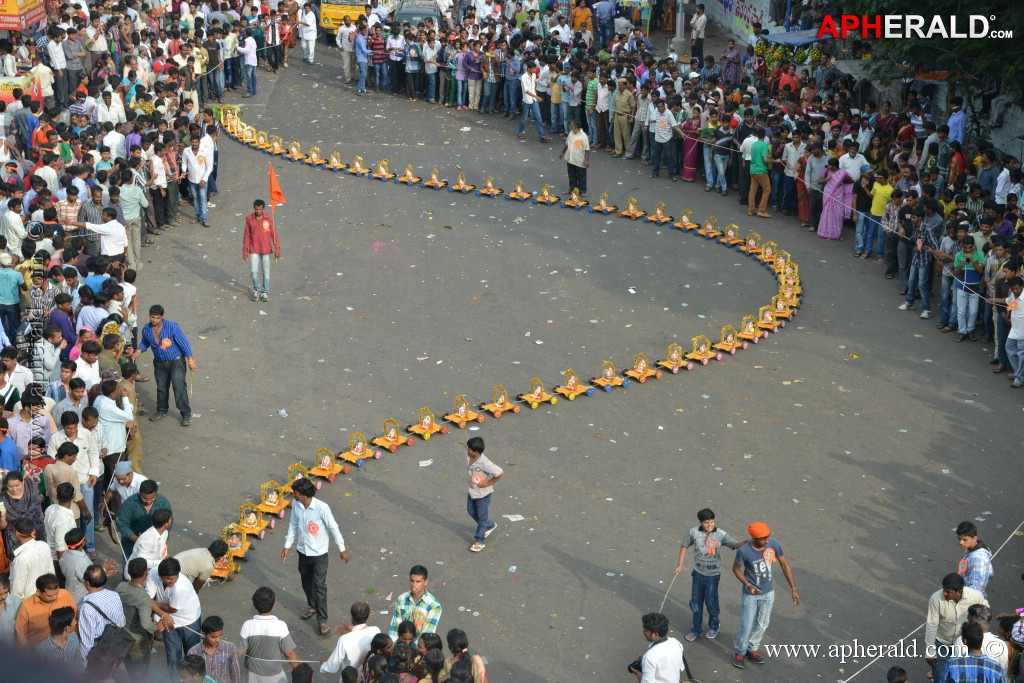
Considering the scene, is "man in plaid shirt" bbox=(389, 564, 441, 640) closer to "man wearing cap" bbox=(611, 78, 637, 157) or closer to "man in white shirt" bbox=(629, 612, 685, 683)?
"man in white shirt" bbox=(629, 612, 685, 683)

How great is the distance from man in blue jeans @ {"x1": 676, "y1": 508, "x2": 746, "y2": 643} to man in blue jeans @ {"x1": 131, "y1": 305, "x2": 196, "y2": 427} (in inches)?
248

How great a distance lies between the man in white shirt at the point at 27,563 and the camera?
355 inches

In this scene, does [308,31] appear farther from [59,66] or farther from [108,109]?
[108,109]

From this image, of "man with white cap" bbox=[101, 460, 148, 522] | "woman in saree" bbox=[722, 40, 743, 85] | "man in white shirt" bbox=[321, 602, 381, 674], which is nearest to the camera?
"man in white shirt" bbox=[321, 602, 381, 674]

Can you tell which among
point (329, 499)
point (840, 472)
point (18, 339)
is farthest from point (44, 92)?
point (840, 472)

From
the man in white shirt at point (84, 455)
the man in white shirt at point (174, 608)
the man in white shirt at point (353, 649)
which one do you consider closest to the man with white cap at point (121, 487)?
the man in white shirt at point (84, 455)

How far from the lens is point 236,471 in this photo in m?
12.7

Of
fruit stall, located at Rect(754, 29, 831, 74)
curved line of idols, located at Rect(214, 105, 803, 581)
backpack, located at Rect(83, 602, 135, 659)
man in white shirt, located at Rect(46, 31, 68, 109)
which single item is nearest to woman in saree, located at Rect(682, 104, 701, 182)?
curved line of idols, located at Rect(214, 105, 803, 581)

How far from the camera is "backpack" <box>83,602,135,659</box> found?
838 cm

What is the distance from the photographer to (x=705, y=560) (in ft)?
32.0

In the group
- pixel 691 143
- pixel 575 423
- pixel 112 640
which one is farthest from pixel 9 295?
pixel 691 143

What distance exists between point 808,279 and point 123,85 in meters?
12.9

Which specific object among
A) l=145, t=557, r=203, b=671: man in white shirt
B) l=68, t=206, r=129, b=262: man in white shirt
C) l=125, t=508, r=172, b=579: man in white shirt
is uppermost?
l=68, t=206, r=129, b=262: man in white shirt

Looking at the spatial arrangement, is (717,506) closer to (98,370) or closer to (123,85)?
(98,370)
